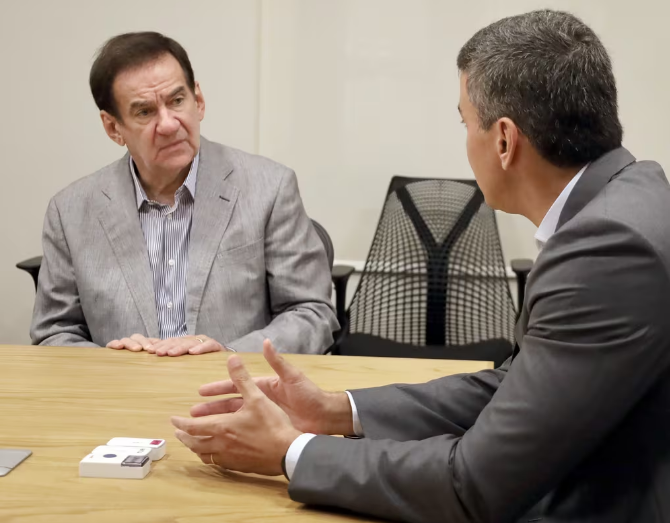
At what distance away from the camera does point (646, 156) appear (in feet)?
12.1

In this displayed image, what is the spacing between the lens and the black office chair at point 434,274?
3348 millimetres

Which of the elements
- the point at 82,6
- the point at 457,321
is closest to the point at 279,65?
the point at 82,6

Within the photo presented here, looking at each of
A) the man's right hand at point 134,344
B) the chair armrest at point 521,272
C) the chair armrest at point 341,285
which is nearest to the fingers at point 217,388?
the man's right hand at point 134,344

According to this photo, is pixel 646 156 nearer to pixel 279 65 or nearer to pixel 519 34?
pixel 279 65

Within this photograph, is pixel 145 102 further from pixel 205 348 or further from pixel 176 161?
pixel 205 348

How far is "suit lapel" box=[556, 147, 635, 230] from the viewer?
126 centimetres

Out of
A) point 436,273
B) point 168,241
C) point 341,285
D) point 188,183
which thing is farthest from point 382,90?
point 168,241

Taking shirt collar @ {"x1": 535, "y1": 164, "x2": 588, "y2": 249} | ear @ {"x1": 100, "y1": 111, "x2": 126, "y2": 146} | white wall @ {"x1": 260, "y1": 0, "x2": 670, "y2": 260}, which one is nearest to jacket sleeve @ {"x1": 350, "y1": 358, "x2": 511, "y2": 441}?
shirt collar @ {"x1": 535, "y1": 164, "x2": 588, "y2": 249}

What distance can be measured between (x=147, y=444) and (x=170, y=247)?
1.18m

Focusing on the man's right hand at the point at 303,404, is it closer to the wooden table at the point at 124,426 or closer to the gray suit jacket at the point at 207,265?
the wooden table at the point at 124,426

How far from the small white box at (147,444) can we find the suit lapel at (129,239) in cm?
99

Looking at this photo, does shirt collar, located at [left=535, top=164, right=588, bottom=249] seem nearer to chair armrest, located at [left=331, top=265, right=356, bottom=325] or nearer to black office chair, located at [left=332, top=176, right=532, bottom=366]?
chair armrest, located at [left=331, top=265, right=356, bottom=325]

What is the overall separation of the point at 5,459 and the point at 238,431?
1.32 ft

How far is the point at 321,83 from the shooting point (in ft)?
12.3
